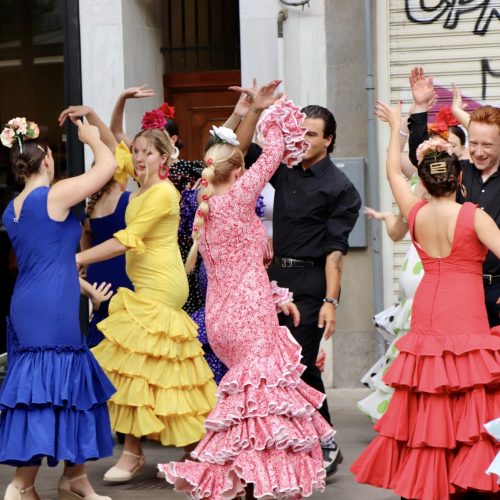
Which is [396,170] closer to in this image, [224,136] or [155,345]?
[224,136]

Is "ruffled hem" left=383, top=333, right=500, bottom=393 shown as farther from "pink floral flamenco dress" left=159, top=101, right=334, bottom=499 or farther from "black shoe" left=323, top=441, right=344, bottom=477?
"black shoe" left=323, top=441, right=344, bottom=477

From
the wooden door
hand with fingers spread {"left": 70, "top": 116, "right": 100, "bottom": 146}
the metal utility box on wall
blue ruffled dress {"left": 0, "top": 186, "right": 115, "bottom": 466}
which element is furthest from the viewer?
the wooden door

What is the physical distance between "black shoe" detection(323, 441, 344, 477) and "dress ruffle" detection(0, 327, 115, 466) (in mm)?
1413

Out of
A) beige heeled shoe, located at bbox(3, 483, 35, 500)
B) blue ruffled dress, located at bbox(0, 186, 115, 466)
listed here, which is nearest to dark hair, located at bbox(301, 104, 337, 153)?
blue ruffled dress, located at bbox(0, 186, 115, 466)

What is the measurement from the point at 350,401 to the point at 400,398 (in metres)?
3.84

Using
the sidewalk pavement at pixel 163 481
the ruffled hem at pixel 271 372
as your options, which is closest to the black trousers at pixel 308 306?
the sidewalk pavement at pixel 163 481

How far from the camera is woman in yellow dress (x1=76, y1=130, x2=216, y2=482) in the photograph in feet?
25.1

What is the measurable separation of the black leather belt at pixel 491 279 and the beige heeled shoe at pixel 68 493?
234cm

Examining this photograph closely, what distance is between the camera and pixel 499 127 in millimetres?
6797

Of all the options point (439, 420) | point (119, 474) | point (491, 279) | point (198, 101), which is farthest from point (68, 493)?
point (198, 101)

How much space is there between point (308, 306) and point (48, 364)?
5.08ft

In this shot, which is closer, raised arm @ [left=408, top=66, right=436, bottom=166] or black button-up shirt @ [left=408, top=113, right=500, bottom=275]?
black button-up shirt @ [left=408, top=113, right=500, bottom=275]

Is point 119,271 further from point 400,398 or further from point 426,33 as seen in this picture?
point 426,33

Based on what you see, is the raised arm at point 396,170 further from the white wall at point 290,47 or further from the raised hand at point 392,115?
the white wall at point 290,47
